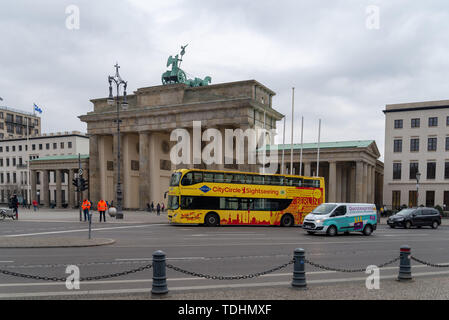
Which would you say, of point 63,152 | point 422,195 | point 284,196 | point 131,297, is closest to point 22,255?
point 131,297

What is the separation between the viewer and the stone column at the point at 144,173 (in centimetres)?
5391

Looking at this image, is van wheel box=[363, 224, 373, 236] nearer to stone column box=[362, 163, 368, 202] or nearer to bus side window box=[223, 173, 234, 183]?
bus side window box=[223, 173, 234, 183]

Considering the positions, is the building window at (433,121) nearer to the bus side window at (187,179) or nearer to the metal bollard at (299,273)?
A: the bus side window at (187,179)

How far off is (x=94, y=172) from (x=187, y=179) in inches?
1499

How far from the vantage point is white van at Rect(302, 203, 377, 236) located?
21094 mm

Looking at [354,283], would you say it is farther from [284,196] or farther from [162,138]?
[162,138]

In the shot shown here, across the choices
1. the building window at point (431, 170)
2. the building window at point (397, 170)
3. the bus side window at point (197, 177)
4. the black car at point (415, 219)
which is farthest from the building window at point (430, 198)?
the bus side window at point (197, 177)

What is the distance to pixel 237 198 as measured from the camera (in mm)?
26203

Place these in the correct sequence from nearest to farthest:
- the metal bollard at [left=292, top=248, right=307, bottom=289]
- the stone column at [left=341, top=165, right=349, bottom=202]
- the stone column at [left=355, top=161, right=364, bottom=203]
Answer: the metal bollard at [left=292, top=248, right=307, bottom=289]
the stone column at [left=355, top=161, right=364, bottom=203]
the stone column at [left=341, top=165, right=349, bottom=202]

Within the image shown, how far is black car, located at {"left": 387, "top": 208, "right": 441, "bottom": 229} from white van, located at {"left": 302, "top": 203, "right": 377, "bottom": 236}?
29.3 feet

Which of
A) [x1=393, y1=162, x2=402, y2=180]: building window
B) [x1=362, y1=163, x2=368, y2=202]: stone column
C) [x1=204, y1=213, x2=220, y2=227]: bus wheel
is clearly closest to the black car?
[x1=204, y1=213, x2=220, y2=227]: bus wheel

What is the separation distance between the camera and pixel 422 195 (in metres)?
54.5

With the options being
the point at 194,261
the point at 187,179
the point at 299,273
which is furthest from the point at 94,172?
the point at 299,273
